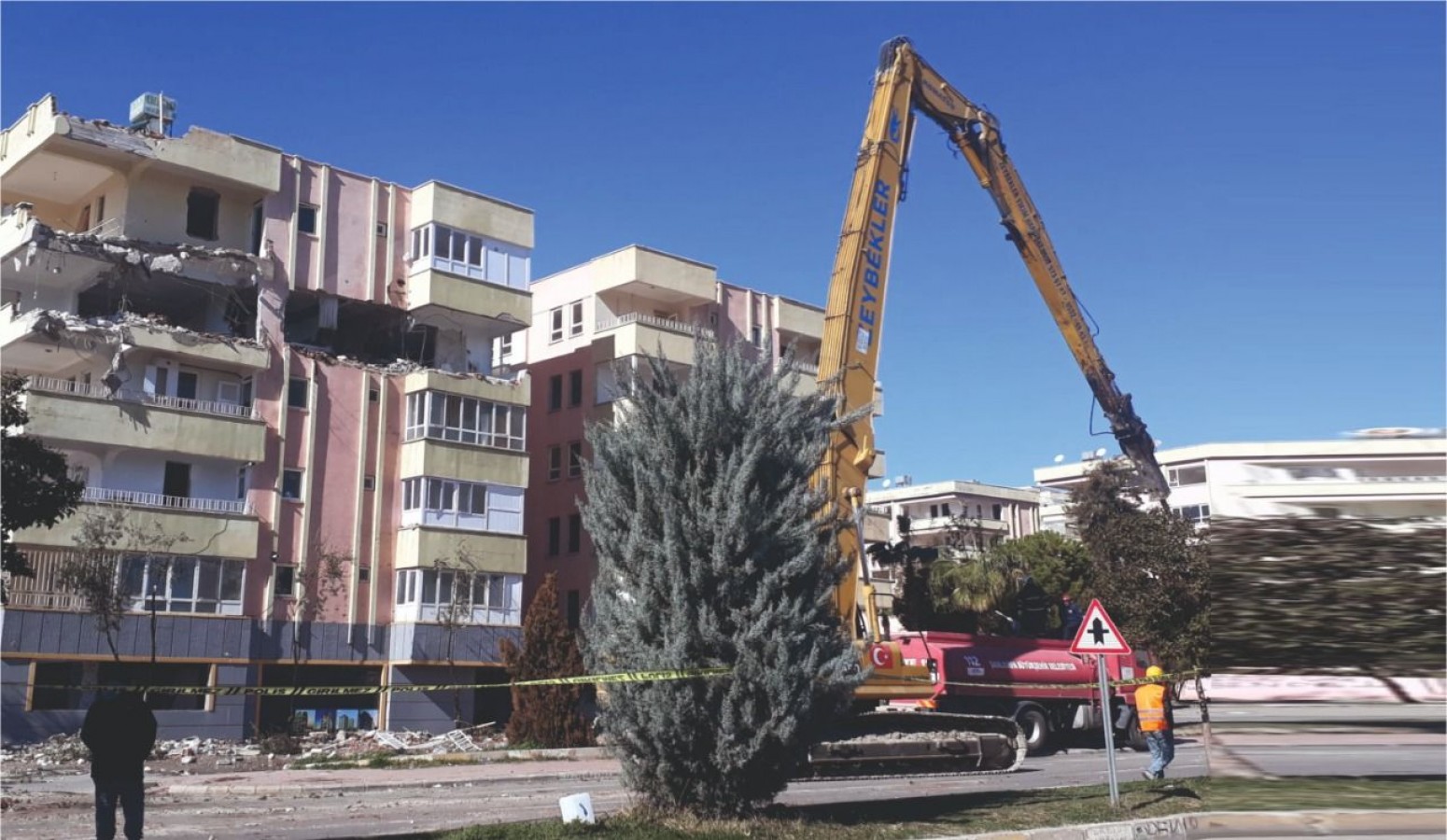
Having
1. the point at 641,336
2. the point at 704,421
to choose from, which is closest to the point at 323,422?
the point at 641,336

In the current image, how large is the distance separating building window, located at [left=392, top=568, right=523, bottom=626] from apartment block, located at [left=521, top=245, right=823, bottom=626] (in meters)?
4.83

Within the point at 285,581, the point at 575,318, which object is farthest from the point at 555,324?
the point at 285,581

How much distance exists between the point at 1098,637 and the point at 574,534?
33154 millimetres

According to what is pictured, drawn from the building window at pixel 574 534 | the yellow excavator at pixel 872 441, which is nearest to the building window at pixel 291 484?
the building window at pixel 574 534

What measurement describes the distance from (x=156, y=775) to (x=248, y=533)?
39.3 feet

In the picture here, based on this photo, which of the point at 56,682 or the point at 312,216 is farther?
the point at 312,216

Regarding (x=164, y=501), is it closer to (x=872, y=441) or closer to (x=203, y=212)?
(x=203, y=212)

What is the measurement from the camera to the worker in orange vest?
17078 mm

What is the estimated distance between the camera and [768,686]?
12.2 m

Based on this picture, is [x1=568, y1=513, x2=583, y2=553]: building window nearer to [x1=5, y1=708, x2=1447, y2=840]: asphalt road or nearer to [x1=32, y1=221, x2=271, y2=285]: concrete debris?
[x1=32, y1=221, x2=271, y2=285]: concrete debris

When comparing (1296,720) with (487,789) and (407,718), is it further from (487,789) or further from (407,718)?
(407,718)

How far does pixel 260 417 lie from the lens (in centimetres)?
3616

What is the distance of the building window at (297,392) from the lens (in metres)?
37.7

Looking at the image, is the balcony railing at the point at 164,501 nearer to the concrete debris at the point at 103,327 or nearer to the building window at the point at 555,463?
the concrete debris at the point at 103,327
